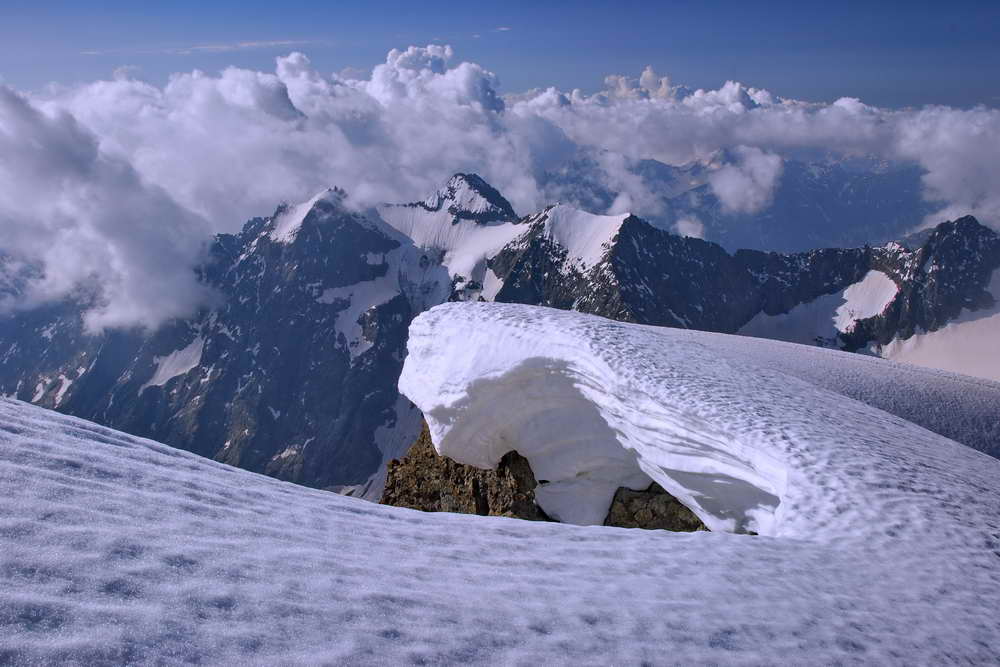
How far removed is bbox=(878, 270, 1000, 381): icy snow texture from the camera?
544ft

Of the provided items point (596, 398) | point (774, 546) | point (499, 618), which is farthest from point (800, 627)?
Answer: point (596, 398)

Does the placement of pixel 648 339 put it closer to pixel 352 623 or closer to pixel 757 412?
pixel 757 412

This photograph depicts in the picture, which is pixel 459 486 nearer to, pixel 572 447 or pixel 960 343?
pixel 572 447

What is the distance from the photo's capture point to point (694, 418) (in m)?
8.73

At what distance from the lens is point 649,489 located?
40.3 ft

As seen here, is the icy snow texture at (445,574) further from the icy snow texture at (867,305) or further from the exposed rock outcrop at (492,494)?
the icy snow texture at (867,305)

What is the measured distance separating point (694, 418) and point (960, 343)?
21168 centimetres

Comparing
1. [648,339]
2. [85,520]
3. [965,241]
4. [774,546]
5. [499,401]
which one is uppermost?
[965,241]

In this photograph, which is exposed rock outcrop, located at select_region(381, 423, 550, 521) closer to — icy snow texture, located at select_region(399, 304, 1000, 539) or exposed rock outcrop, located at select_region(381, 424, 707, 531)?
exposed rock outcrop, located at select_region(381, 424, 707, 531)

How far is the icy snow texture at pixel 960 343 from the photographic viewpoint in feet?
544

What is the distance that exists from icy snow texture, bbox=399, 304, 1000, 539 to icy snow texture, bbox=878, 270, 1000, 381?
18764cm

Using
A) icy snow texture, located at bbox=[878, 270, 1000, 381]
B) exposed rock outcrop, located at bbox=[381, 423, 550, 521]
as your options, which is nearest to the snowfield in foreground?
exposed rock outcrop, located at bbox=[381, 423, 550, 521]

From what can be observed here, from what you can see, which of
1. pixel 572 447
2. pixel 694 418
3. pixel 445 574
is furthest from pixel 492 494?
pixel 445 574

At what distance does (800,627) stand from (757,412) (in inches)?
171
